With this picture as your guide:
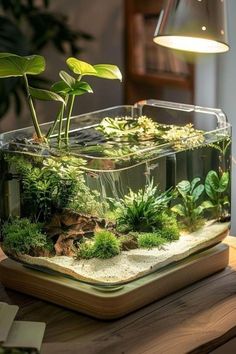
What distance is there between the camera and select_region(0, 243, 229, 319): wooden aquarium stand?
4.70 ft

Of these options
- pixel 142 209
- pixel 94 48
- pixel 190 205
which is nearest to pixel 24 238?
pixel 142 209

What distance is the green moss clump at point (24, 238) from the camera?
1500 mm

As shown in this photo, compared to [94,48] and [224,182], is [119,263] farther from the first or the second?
[94,48]

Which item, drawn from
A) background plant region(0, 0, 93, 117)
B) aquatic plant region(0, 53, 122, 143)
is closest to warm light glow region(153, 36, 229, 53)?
aquatic plant region(0, 53, 122, 143)

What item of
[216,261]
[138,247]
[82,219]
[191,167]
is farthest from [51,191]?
[216,261]

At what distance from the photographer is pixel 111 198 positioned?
1.45 meters

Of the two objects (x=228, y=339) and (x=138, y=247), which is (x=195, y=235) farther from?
(x=228, y=339)

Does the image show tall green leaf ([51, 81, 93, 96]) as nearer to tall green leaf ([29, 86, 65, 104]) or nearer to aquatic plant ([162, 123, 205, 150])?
tall green leaf ([29, 86, 65, 104])

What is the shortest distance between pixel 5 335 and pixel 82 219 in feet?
0.91

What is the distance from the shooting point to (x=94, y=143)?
1.56 m

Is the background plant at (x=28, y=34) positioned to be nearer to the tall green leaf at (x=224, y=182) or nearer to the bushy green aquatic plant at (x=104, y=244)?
the tall green leaf at (x=224, y=182)

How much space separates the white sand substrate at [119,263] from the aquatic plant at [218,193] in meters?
0.12

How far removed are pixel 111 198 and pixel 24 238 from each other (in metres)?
0.20

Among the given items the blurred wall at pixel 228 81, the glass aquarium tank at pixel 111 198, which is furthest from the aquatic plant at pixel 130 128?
the blurred wall at pixel 228 81
